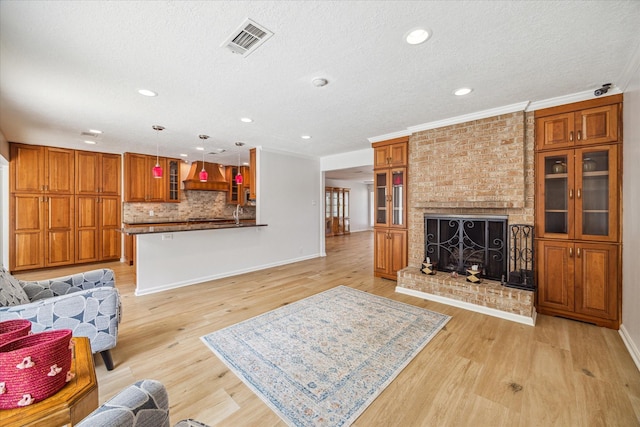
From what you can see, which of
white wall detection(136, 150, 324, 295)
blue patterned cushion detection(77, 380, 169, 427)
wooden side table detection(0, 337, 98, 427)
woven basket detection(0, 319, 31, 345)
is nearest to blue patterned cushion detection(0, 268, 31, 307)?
woven basket detection(0, 319, 31, 345)

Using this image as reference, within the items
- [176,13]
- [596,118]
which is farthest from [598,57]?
[176,13]

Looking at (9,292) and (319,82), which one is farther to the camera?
(319,82)

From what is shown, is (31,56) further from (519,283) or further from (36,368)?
(519,283)

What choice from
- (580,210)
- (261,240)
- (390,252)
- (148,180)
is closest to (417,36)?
(580,210)

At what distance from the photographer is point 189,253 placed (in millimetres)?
4477

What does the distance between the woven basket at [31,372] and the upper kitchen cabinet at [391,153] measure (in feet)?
14.6

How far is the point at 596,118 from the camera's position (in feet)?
9.50

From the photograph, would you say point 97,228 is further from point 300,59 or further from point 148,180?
point 300,59

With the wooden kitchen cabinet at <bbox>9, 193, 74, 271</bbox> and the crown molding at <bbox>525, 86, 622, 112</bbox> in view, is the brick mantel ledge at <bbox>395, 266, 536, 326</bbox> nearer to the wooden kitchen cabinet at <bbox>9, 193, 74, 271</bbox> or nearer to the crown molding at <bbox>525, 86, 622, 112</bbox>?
the crown molding at <bbox>525, 86, 622, 112</bbox>

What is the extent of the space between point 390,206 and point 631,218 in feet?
9.07

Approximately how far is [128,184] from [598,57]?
7.84 m

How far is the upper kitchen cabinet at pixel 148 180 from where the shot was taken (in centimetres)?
607

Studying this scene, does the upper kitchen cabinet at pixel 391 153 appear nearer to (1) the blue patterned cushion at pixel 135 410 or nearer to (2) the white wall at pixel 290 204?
(2) the white wall at pixel 290 204

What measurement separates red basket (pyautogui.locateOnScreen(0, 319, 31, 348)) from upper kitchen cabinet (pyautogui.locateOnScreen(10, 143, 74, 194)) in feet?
20.0
